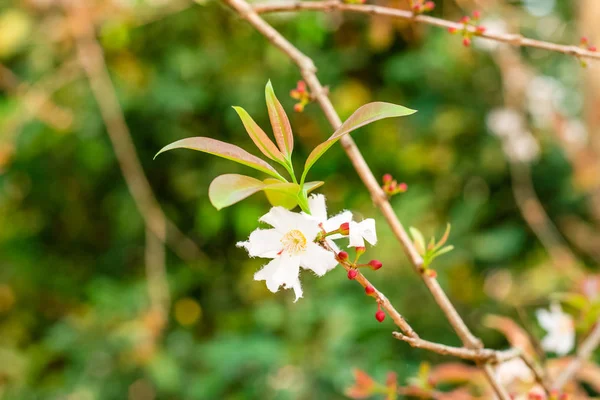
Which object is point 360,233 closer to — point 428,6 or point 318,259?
point 318,259

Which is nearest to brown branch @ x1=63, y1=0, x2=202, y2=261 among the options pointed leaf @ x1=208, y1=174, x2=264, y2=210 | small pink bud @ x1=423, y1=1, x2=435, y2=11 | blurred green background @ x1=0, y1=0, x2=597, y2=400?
blurred green background @ x1=0, y1=0, x2=597, y2=400

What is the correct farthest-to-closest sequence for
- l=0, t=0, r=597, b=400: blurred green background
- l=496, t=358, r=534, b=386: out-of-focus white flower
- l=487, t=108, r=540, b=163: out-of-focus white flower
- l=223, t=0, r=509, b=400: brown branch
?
l=487, t=108, r=540, b=163: out-of-focus white flower
l=0, t=0, r=597, b=400: blurred green background
l=496, t=358, r=534, b=386: out-of-focus white flower
l=223, t=0, r=509, b=400: brown branch

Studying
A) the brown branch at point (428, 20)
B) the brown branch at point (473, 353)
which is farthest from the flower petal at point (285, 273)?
the brown branch at point (428, 20)

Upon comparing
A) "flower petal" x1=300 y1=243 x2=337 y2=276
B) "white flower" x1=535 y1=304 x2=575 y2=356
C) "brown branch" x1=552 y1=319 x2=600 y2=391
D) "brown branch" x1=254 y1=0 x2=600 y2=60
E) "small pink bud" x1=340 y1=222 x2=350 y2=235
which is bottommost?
"brown branch" x1=552 y1=319 x2=600 y2=391

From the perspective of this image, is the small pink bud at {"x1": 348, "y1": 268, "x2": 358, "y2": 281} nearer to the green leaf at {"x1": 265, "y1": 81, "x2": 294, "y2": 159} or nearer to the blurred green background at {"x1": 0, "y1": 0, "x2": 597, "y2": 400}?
the green leaf at {"x1": 265, "y1": 81, "x2": 294, "y2": 159}

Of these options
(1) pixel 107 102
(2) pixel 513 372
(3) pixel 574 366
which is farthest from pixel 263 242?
(1) pixel 107 102

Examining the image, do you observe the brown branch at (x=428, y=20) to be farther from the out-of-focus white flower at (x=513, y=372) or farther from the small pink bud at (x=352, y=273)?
the out-of-focus white flower at (x=513, y=372)
